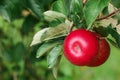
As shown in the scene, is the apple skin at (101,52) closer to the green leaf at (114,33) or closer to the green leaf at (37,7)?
the green leaf at (114,33)

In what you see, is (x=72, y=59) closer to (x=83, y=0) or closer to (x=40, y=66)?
(x=83, y=0)

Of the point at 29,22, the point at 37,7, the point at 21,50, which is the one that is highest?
the point at 37,7

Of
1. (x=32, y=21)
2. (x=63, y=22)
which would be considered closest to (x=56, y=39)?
(x=63, y=22)

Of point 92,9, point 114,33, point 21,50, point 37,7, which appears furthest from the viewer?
point 21,50

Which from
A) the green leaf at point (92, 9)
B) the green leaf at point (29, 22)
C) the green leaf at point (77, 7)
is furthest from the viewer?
the green leaf at point (29, 22)

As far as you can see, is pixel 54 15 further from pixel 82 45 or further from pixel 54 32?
pixel 82 45

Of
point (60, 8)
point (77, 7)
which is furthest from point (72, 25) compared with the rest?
point (60, 8)

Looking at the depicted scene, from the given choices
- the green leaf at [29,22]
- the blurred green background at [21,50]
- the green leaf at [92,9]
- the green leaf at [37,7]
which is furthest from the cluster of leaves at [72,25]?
the green leaf at [29,22]
